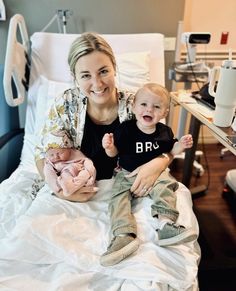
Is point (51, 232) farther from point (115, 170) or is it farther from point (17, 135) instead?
point (17, 135)

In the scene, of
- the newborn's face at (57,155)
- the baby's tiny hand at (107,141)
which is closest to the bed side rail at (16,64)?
the newborn's face at (57,155)

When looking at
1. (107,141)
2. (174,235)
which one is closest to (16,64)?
(107,141)

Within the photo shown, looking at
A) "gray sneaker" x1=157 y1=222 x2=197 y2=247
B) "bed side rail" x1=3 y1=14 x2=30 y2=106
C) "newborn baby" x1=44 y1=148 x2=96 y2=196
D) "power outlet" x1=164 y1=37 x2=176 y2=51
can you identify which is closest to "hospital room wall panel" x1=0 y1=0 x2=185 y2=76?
"power outlet" x1=164 y1=37 x2=176 y2=51

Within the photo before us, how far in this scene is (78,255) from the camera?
3.02 ft

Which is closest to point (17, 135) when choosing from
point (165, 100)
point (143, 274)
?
point (165, 100)

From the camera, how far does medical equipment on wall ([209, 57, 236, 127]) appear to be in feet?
3.67

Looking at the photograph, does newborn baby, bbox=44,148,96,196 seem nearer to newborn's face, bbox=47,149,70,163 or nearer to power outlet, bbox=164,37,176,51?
newborn's face, bbox=47,149,70,163

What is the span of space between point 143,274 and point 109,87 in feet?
2.35

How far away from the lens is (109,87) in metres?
1.15

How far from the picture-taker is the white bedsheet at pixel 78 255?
2.81 ft

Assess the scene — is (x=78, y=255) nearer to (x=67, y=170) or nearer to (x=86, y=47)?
(x=67, y=170)

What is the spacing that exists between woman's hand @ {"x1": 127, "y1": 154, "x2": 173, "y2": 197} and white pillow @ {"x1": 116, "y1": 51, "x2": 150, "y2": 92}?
0.73 m

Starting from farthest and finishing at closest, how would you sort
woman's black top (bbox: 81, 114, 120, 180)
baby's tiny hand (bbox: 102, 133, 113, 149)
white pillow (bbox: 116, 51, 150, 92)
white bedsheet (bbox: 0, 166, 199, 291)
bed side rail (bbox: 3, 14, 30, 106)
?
white pillow (bbox: 116, 51, 150, 92), bed side rail (bbox: 3, 14, 30, 106), woman's black top (bbox: 81, 114, 120, 180), baby's tiny hand (bbox: 102, 133, 113, 149), white bedsheet (bbox: 0, 166, 199, 291)

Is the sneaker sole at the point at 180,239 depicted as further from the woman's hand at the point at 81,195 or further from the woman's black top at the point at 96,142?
the woman's black top at the point at 96,142
